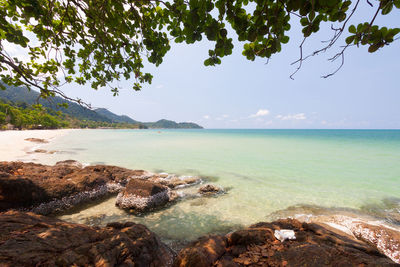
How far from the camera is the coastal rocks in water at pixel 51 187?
4.40 meters

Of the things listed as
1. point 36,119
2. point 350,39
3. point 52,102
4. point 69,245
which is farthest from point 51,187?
point 36,119

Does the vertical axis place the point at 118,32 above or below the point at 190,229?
above

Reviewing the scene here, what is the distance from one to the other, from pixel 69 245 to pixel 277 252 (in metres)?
3.27

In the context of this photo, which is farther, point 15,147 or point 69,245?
point 15,147

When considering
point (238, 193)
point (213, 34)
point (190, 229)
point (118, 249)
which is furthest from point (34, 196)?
point (238, 193)

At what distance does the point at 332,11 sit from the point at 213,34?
5.11 feet

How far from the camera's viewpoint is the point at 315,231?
3145 millimetres

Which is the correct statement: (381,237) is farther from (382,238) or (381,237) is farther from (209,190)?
(209,190)

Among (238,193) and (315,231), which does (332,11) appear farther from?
(238,193)

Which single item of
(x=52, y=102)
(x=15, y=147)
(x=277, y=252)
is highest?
(x=52, y=102)

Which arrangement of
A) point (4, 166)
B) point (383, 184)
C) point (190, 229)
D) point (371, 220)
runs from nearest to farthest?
1. point (190, 229)
2. point (371, 220)
3. point (4, 166)
4. point (383, 184)

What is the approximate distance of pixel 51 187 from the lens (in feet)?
17.0

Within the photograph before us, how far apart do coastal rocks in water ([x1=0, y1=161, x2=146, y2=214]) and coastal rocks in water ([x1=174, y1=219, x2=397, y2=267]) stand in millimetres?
5015

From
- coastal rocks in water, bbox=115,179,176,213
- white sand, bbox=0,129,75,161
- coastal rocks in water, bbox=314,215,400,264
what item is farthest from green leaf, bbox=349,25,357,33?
white sand, bbox=0,129,75,161
